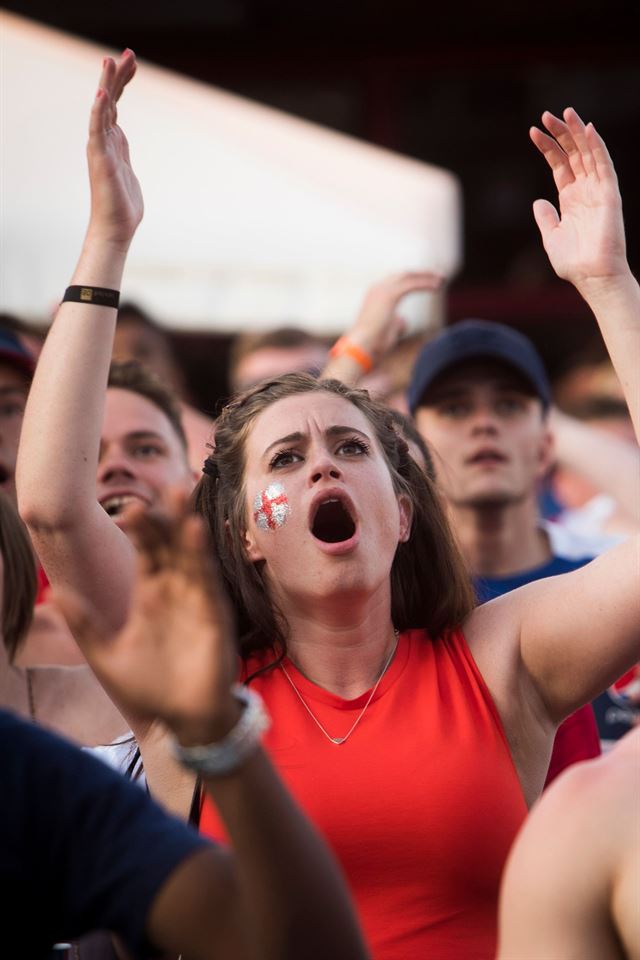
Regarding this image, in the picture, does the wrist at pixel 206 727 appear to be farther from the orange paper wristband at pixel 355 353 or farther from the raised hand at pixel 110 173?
the orange paper wristband at pixel 355 353

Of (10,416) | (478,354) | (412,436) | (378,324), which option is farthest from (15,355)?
(478,354)

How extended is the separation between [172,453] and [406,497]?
82 cm

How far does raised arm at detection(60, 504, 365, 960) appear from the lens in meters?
1.36

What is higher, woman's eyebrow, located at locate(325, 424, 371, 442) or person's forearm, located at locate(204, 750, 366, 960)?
woman's eyebrow, located at locate(325, 424, 371, 442)

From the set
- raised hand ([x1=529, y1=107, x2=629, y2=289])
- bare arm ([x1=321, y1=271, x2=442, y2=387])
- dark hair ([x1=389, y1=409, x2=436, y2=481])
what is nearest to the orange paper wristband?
bare arm ([x1=321, y1=271, x2=442, y2=387])

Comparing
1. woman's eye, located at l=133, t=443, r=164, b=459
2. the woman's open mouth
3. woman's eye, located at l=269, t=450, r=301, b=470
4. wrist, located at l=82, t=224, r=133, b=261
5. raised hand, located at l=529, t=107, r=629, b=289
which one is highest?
raised hand, located at l=529, t=107, r=629, b=289

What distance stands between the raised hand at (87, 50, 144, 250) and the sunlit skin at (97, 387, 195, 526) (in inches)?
30.9

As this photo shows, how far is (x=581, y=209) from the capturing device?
2.33 metres

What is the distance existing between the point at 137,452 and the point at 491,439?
2.94ft

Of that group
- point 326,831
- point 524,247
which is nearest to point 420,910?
point 326,831

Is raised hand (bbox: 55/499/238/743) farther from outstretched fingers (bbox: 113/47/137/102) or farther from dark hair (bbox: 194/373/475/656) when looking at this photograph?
outstretched fingers (bbox: 113/47/137/102)

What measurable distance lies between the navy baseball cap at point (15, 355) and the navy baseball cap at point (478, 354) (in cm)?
96

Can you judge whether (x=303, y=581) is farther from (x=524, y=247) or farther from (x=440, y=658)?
(x=524, y=247)

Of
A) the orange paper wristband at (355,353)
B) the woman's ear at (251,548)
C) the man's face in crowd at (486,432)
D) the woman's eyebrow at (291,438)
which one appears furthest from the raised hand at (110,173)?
the man's face in crowd at (486,432)
